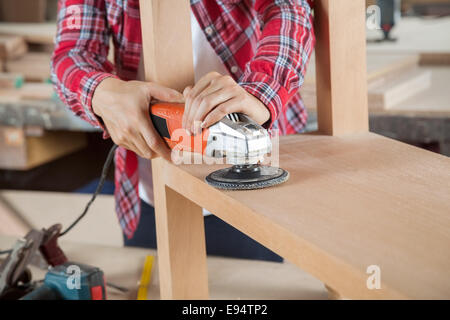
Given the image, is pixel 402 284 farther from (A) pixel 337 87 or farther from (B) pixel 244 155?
(A) pixel 337 87

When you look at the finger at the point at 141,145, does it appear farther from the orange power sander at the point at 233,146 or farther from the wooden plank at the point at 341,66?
the wooden plank at the point at 341,66

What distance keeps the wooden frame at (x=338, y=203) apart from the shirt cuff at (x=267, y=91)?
0.16 feet

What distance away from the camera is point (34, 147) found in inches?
109

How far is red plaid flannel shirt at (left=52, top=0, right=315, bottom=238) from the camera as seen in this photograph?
2.96 feet

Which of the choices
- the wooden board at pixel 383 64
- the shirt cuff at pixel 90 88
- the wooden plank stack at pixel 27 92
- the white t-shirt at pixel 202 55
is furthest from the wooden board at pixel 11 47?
the shirt cuff at pixel 90 88

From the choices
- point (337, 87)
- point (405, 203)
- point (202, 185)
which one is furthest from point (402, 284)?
point (337, 87)

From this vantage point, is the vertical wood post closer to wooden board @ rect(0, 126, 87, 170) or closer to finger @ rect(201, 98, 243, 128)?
finger @ rect(201, 98, 243, 128)

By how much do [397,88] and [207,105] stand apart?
1473 mm

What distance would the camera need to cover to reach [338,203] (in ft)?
1.94

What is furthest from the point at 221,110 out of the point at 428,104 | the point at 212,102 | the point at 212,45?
the point at 428,104

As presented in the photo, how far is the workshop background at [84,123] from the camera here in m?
1.74

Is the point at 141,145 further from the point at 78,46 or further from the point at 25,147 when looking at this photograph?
the point at 25,147

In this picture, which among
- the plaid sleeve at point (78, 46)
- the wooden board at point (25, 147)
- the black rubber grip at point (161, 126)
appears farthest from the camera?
the wooden board at point (25, 147)
